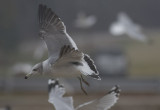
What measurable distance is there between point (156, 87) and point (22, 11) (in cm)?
444

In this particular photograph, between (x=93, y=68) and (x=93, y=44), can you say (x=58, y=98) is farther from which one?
(x=93, y=44)

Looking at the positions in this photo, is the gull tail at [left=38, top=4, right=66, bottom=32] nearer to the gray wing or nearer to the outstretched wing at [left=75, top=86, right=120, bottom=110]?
the gray wing

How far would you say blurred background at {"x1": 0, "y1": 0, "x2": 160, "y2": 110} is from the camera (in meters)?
8.14

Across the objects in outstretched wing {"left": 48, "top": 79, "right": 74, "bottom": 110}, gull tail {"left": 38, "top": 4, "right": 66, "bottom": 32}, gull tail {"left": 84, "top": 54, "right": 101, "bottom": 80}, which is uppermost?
gull tail {"left": 38, "top": 4, "right": 66, "bottom": 32}

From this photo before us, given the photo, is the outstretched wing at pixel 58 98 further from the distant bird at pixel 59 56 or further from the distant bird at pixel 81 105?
the distant bird at pixel 59 56

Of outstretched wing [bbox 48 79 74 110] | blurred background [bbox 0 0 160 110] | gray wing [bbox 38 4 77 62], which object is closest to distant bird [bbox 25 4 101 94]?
gray wing [bbox 38 4 77 62]

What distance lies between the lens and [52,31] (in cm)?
315

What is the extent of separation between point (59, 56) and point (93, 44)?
949 cm

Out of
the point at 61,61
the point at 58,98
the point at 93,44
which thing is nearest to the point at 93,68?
the point at 61,61

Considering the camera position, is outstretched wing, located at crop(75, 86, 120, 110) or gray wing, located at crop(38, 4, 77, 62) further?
outstretched wing, located at crop(75, 86, 120, 110)

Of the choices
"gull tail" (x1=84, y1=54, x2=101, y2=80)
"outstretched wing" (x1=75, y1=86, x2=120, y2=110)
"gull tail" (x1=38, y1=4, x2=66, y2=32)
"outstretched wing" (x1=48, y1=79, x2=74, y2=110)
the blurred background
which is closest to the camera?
"gull tail" (x1=84, y1=54, x2=101, y2=80)

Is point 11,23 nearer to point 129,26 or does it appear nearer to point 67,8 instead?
point 67,8

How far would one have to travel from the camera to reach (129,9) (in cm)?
1180

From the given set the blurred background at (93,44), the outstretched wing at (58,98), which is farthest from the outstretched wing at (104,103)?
the blurred background at (93,44)
